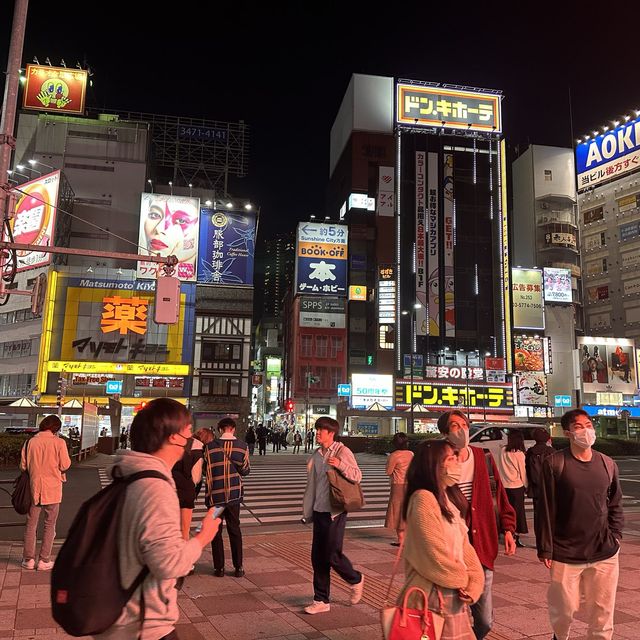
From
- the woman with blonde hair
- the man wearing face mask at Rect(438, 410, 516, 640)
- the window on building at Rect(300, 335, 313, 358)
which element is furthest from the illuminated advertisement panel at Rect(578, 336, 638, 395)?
the man wearing face mask at Rect(438, 410, 516, 640)

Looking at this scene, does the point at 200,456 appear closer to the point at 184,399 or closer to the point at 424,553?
the point at 424,553

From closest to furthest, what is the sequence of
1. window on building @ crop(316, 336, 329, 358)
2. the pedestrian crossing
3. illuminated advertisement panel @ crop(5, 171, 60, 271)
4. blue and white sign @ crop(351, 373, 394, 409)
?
1. the pedestrian crossing
2. illuminated advertisement panel @ crop(5, 171, 60, 271)
3. blue and white sign @ crop(351, 373, 394, 409)
4. window on building @ crop(316, 336, 329, 358)

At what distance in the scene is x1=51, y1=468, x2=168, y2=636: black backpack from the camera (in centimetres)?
225

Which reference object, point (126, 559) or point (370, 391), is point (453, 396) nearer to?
point (370, 391)

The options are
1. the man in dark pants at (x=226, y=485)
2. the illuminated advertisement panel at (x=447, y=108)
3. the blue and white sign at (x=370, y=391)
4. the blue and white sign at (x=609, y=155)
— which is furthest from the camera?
the illuminated advertisement panel at (x=447, y=108)

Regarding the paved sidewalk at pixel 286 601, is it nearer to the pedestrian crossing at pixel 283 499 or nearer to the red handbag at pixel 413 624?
the red handbag at pixel 413 624

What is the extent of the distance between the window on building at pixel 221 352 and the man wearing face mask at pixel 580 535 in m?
51.3

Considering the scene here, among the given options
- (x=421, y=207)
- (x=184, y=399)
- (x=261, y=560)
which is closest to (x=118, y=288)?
(x=184, y=399)

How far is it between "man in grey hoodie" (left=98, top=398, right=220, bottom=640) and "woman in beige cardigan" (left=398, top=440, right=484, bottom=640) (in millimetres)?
1201

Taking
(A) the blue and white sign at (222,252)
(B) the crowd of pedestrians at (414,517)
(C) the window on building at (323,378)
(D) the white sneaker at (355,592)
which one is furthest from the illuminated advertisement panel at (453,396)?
(D) the white sneaker at (355,592)

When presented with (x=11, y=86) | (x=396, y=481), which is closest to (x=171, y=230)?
(x=11, y=86)

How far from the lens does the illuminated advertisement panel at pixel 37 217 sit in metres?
37.8

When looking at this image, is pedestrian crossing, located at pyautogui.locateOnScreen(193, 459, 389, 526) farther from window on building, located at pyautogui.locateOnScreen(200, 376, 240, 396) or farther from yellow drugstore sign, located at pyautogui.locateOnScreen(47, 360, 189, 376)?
yellow drugstore sign, located at pyautogui.locateOnScreen(47, 360, 189, 376)

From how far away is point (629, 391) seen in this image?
215 ft
